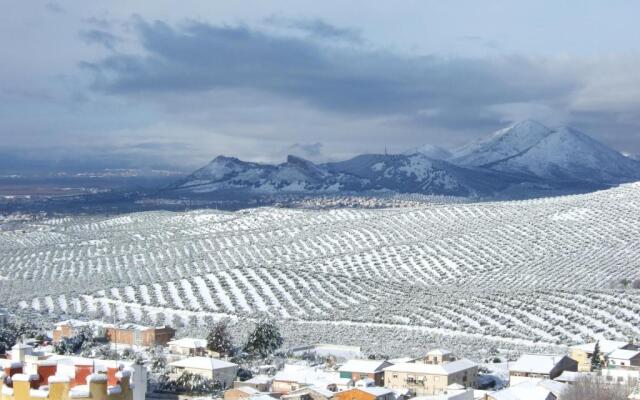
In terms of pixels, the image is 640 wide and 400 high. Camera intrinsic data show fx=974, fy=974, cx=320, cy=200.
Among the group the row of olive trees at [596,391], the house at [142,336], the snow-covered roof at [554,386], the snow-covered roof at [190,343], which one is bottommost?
the house at [142,336]

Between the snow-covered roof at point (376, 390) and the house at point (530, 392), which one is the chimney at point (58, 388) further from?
the house at point (530, 392)

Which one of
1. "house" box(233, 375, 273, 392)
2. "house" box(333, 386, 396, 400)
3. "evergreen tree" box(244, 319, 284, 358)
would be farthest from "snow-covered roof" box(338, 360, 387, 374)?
"evergreen tree" box(244, 319, 284, 358)

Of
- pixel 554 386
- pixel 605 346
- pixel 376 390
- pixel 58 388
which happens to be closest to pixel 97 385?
pixel 58 388

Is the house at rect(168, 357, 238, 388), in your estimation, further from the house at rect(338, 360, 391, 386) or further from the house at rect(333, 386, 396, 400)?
the house at rect(333, 386, 396, 400)

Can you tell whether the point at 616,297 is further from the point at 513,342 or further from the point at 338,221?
the point at 338,221

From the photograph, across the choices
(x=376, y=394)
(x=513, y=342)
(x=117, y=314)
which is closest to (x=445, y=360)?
(x=376, y=394)

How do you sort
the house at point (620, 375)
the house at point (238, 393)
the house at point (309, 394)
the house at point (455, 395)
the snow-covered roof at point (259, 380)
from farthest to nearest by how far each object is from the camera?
the snow-covered roof at point (259, 380), the house at point (620, 375), the house at point (309, 394), the house at point (238, 393), the house at point (455, 395)

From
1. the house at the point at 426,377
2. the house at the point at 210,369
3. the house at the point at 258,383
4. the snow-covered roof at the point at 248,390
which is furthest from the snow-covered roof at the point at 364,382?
the house at the point at 210,369
